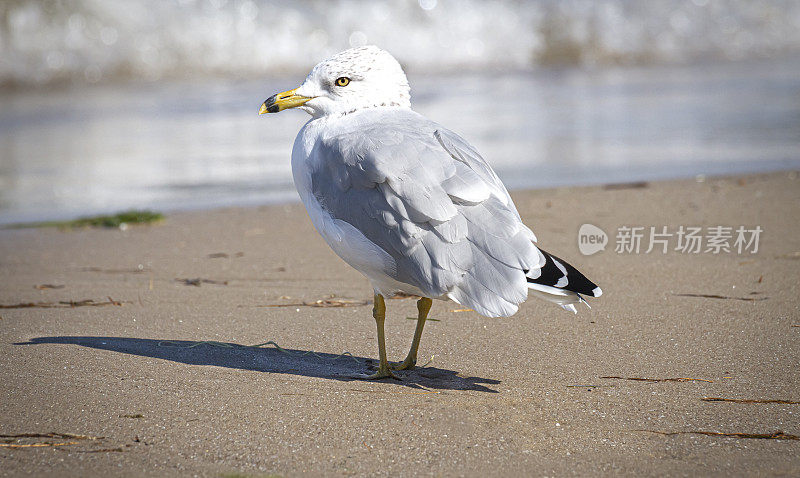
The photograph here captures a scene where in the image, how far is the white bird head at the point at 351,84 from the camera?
3.63 meters

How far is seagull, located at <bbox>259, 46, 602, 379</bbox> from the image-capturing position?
9.97ft

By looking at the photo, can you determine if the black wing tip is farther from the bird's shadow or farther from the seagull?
the bird's shadow

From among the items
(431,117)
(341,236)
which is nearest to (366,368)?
(341,236)

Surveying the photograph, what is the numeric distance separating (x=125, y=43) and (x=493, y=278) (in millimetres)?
16464

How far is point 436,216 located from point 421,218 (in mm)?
64

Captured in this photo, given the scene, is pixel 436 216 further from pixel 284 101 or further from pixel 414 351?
pixel 284 101

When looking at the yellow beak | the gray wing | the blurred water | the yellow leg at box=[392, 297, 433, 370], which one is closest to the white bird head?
the yellow beak

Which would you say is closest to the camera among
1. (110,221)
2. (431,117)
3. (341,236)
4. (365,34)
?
(341,236)

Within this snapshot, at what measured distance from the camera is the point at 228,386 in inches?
132

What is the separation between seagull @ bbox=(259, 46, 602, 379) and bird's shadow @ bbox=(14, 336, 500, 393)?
0.14 m

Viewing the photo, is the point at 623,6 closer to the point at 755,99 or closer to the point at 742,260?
the point at 755,99

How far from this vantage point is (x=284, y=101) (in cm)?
372

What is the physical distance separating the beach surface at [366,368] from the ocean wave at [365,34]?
1288cm

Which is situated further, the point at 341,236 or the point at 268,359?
the point at 268,359
